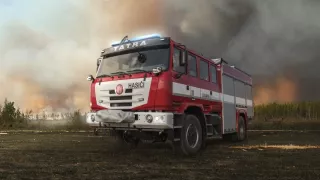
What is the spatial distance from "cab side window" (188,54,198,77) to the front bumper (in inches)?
73.5

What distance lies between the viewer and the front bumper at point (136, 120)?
859cm

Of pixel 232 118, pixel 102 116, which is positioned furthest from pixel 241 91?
pixel 102 116

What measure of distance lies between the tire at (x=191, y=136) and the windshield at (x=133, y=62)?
1.81 m

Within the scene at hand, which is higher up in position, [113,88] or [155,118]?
[113,88]

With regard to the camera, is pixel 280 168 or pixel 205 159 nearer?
pixel 280 168

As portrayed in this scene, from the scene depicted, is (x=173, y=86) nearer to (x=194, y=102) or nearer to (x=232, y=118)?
(x=194, y=102)

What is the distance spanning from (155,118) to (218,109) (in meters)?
4.08

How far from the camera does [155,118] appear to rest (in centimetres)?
865

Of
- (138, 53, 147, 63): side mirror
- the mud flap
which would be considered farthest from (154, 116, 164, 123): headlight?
(138, 53, 147, 63): side mirror

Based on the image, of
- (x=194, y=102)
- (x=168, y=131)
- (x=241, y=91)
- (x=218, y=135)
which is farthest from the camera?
(x=241, y=91)

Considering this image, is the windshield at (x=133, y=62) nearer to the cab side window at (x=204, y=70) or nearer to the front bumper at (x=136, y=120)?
the front bumper at (x=136, y=120)

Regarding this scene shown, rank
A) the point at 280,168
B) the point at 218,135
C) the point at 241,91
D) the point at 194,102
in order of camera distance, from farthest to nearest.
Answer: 1. the point at 241,91
2. the point at 218,135
3. the point at 194,102
4. the point at 280,168

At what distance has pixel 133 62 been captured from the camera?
31.2 feet

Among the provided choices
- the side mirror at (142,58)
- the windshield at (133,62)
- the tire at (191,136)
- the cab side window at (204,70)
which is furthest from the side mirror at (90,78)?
the cab side window at (204,70)
